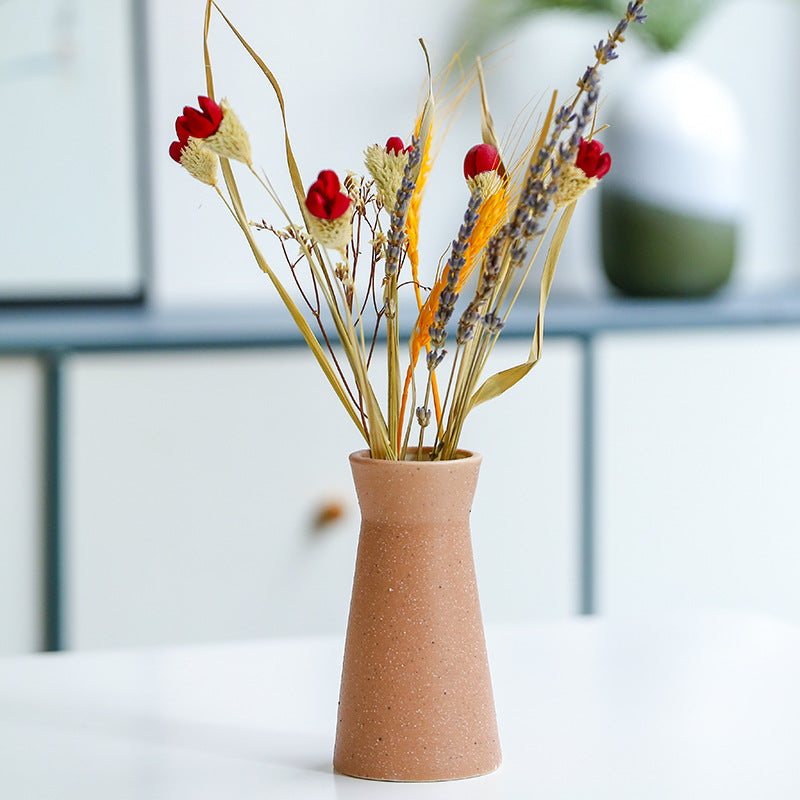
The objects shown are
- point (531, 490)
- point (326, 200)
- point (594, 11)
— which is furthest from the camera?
point (594, 11)

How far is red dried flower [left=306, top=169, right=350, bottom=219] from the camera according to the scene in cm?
59

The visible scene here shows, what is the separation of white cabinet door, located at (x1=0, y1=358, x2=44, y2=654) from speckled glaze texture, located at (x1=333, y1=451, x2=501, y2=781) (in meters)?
0.96

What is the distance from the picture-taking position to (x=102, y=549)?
1.58 m

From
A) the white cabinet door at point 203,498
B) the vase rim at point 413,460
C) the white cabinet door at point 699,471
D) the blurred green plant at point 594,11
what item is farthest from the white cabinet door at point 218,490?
the vase rim at point 413,460

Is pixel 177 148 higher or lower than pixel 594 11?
lower

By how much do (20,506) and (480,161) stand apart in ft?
3.52

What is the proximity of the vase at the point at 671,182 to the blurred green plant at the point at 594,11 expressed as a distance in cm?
5

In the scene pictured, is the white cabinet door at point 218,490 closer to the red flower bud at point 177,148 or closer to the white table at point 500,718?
the white table at point 500,718

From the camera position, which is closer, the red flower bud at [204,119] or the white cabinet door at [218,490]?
the red flower bud at [204,119]

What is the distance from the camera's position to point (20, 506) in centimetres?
155

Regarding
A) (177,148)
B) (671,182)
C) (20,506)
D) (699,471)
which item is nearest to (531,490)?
(699,471)

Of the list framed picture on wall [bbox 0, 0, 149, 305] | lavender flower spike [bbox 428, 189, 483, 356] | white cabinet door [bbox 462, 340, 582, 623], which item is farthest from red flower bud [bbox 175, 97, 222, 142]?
framed picture on wall [bbox 0, 0, 149, 305]

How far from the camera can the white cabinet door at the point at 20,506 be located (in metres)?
1.53

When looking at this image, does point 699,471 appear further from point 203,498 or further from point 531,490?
point 203,498
